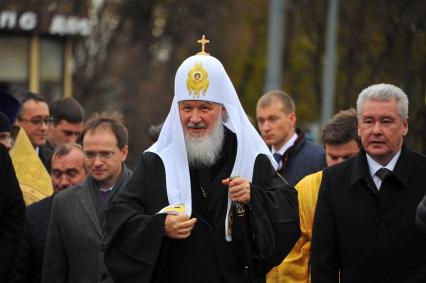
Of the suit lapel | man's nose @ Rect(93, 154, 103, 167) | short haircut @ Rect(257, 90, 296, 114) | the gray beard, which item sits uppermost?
short haircut @ Rect(257, 90, 296, 114)

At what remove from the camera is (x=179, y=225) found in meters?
5.88

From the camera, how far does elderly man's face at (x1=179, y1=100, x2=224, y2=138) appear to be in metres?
6.20

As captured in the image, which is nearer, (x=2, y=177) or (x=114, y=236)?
(x=114, y=236)

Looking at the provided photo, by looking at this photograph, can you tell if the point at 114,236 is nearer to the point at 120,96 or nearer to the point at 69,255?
the point at 69,255

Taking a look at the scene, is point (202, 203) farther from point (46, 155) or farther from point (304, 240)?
point (46, 155)

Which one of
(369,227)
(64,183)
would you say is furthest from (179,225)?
(64,183)

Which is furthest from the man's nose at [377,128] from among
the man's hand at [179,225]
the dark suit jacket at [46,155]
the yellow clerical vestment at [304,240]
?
the dark suit jacket at [46,155]

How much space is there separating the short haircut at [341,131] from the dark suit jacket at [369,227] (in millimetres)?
1301

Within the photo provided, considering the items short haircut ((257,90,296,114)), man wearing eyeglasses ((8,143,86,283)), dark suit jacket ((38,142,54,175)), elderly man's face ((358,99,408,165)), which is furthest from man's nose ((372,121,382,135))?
dark suit jacket ((38,142,54,175))

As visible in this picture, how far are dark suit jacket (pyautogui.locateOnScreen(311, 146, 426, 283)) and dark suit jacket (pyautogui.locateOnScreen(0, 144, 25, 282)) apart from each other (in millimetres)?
1972

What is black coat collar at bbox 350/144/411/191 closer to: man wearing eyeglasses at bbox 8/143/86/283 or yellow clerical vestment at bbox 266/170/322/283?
yellow clerical vestment at bbox 266/170/322/283

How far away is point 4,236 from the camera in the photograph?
698cm

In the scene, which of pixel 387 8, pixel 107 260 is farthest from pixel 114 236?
pixel 387 8

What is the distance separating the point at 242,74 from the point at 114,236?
25986mm
